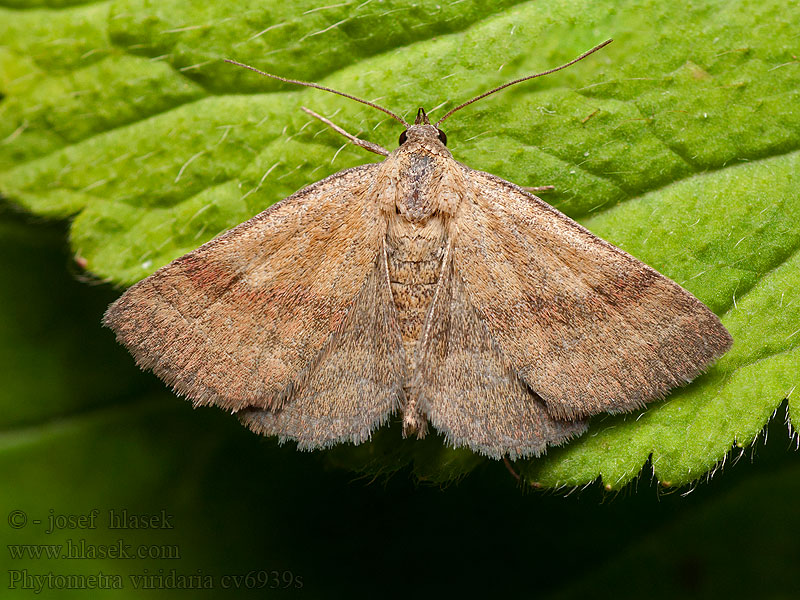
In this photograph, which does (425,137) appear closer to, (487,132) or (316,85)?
(487,132)

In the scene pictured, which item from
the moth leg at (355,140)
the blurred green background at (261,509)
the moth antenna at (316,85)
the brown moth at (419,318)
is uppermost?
the moth antenna at (316,85)

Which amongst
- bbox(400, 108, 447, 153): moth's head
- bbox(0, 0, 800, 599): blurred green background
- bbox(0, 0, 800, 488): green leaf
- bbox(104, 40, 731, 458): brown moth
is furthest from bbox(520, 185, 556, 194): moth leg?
bbox(0, 0, 800, 599): blurred green background

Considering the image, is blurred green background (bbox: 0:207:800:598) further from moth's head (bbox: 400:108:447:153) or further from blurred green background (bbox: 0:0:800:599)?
moth's head (bbox: 400:108:447:153)

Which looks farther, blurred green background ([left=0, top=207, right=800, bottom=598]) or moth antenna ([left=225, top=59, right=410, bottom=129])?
blurred green background ([left=0, top=207, right=800, bottom=598])

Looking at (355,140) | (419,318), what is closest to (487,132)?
(355,140)

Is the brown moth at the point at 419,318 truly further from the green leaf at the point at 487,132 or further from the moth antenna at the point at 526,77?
the green leaf at the point at 487,132

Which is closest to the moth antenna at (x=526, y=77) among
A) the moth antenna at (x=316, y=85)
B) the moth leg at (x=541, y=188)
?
the moth antenna at (x=316, y=85)

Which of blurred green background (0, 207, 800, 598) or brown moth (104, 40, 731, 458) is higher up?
brown moth (104, 40, 731, 458)
